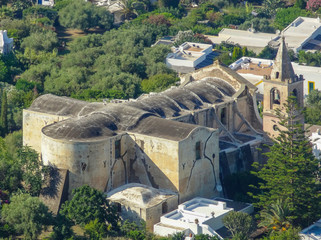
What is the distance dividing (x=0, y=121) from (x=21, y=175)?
1302 cm

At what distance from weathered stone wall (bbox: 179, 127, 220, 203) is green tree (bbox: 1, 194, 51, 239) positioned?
312 inches

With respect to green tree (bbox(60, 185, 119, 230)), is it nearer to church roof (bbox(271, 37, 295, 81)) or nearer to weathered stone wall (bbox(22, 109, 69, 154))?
weathered stone wall (bbox(22, 109, 69, 154))

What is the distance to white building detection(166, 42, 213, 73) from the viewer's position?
88.7m

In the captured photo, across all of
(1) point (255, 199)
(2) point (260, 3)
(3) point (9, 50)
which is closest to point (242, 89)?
(1) point (255, 199)

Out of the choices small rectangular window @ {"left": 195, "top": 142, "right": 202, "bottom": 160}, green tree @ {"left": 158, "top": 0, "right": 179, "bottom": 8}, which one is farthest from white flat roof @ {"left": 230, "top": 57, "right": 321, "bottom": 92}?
green tree @ {"left": 158, "top": 0, "right": 179, "bottom": 8}

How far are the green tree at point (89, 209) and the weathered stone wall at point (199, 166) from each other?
14.9 feet

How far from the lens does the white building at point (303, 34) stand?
324ft

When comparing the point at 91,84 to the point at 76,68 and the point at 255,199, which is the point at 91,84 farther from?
the point at 255,199

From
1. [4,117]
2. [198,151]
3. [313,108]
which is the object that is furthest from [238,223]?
[313,108]

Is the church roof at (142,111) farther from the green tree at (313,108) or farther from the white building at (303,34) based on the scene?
the white building at (303,34)

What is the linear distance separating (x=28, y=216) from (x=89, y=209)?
3.26 metres

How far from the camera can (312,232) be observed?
177 feet

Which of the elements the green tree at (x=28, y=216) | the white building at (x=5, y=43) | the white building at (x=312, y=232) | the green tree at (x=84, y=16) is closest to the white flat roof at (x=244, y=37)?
the green tree at (x=84, y=16)

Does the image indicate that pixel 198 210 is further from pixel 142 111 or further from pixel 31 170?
pixel 31 170
